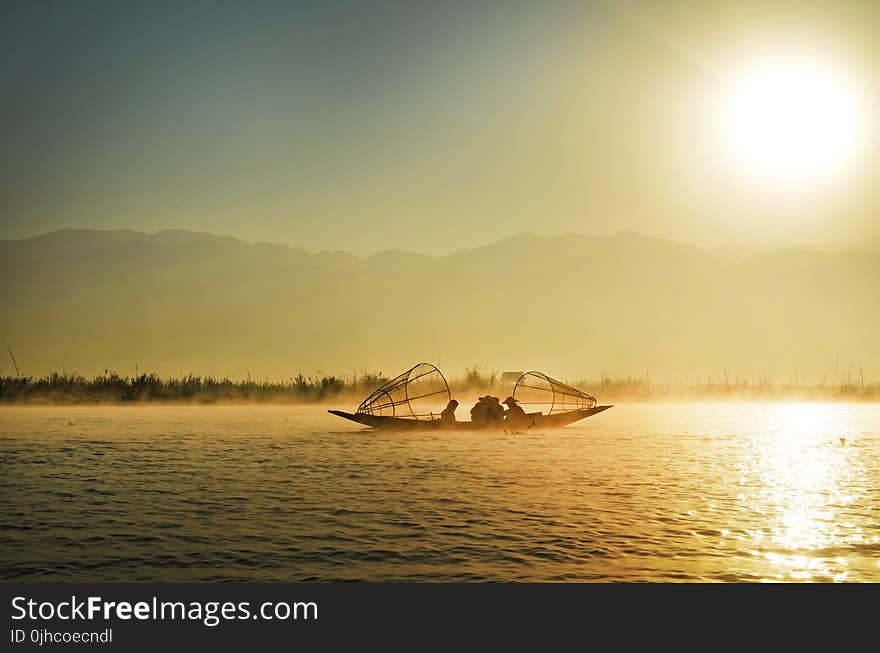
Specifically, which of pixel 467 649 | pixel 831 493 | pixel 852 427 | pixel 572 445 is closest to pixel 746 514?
pixel 831 493

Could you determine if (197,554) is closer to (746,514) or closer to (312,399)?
(746,514)

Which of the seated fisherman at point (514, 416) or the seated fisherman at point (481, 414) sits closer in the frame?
the seated fisherman at point (514, 416)

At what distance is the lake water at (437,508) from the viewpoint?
11.0 metres

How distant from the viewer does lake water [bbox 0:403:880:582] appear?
1104 centimetres

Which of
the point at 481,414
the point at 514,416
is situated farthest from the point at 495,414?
the point at 514,416

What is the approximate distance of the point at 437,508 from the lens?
14.9 meters

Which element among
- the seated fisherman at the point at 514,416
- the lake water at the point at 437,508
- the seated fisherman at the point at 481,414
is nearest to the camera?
the lake water at the point at 437,508

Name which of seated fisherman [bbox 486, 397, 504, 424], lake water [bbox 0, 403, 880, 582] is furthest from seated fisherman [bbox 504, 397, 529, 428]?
lake water [bbox 0, 403, 880, 582]

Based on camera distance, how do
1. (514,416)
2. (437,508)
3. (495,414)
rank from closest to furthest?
(437,508) → (514,416) → (495,414)

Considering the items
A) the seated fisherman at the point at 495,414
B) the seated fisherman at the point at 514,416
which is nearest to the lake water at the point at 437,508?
the seated fisherman at the point at 514,416

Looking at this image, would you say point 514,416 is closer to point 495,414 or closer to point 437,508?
point 495,414

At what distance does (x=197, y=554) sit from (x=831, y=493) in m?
11.9

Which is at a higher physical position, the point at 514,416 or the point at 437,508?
the point at 514,416

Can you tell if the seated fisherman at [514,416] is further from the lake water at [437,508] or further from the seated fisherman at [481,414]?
the lake water at [437,508]
